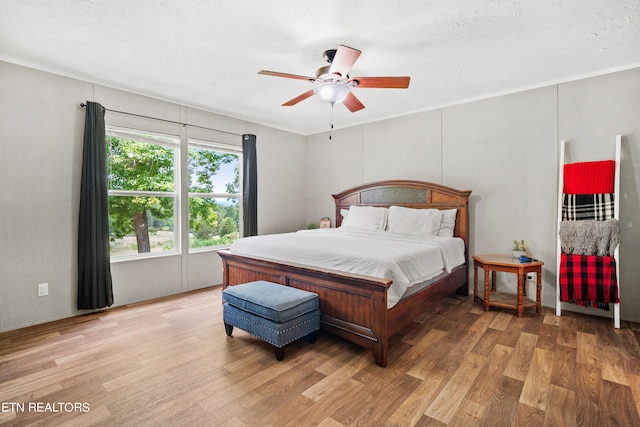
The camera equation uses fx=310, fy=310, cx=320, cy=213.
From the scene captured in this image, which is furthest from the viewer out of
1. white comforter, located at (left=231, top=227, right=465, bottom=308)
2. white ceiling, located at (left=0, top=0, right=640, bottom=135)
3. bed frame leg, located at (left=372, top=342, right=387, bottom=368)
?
white comforter, located at (left=231, top=227, right=465, bottom=308)

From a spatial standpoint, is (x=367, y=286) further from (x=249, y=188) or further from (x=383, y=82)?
(x=249, y=188)

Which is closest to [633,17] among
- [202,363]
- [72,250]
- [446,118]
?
[446,118]

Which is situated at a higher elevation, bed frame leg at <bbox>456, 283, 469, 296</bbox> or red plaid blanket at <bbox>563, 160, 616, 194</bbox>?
red plaid blanket at <bbox>563, 160, 616, 194</bbox>

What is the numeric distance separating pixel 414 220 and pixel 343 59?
2.39m

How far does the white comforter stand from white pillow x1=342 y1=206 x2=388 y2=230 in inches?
16.7

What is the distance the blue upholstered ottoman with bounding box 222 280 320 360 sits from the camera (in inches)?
91.4

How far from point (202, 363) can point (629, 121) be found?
453 centimetres

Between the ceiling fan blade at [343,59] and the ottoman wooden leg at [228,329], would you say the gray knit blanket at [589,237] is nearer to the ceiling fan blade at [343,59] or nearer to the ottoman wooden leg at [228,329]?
the ceiling fan blade at [343,59]

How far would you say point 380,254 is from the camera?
2.63 meters

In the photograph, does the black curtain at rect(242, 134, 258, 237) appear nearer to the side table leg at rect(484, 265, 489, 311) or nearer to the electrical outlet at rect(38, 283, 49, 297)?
the electrical outlet at rect(38, 283, 49, 297)

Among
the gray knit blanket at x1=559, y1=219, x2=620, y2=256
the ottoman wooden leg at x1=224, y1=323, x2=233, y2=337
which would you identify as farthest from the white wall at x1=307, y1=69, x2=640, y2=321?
the ottoman wooden leg at x1=224, y1=323, x2=233, y2=337

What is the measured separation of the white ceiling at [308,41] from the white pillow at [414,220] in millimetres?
1514

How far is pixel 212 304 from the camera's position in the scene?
12.3 ft

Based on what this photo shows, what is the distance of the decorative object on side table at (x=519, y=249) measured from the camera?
3.54 m
